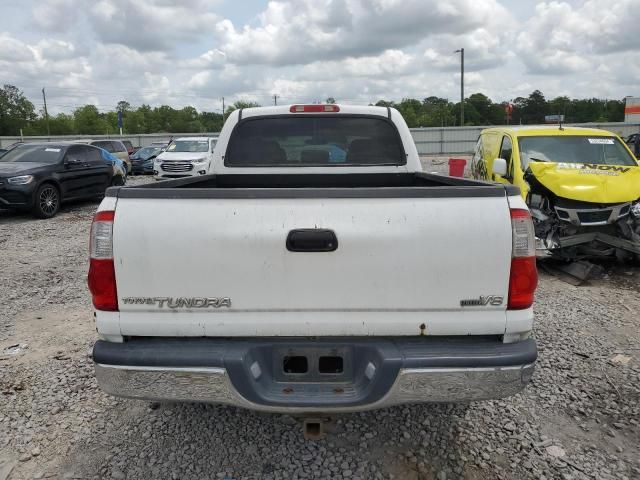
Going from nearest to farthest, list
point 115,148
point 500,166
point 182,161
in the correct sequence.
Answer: point 500,166 < point 182,161 < point 115,148

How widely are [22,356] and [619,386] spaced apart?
4839 mm

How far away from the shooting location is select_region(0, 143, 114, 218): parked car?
10867 millimetres

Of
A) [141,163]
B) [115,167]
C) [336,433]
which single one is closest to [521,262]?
[336,433]

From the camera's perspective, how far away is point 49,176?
1152 cm

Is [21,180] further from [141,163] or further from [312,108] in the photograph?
[141,163]

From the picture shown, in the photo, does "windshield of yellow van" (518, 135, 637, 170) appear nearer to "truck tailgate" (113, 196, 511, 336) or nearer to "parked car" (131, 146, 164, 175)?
"truck tailgate" (113, 196, 511, 336)

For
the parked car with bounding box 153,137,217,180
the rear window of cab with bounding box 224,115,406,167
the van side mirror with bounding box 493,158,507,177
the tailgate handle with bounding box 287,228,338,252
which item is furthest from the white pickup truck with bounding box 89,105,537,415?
the parked car with bounding box 153,137,217,180

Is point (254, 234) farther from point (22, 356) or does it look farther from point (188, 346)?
point (22, 356)

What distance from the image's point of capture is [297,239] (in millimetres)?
2312

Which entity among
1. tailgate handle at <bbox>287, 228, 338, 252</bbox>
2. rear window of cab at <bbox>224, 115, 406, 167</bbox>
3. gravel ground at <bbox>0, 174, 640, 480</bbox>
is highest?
rear window of cab at <bbox>224, 115, 406, 167</bbox>

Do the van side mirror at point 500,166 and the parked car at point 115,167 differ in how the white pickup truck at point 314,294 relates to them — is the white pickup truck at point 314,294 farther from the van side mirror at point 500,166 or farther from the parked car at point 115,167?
the parked car at point 115,167

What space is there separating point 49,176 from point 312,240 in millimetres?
11190

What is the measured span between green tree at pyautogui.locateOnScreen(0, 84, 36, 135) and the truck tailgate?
90080mm

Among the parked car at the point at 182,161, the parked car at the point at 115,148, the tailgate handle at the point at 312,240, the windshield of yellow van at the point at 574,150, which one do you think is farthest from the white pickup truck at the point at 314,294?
the parked car at the point at 115,148
